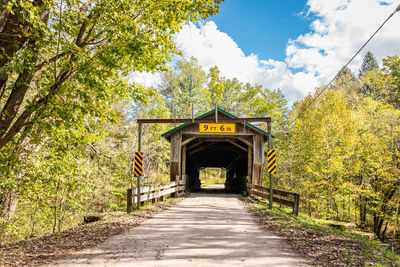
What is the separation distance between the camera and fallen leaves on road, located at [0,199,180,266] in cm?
397

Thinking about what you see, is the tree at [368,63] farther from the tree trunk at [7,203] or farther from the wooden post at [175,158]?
the tree trunk at [7,203]

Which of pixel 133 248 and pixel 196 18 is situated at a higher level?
pixel 196 18

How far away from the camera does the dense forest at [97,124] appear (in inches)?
190

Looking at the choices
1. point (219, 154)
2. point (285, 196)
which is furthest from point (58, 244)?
point (219, 154)

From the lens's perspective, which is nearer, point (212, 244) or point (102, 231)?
point (212, 244)

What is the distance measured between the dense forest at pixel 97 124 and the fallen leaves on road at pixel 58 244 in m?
1.21

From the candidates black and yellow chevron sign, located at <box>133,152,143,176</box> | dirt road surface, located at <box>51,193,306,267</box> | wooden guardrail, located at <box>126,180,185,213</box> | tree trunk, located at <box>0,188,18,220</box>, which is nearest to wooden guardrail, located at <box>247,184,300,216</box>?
dirt road surface, located at <box>51,193,306,267</box>

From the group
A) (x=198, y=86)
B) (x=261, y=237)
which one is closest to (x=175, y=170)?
(x=261, y=237)

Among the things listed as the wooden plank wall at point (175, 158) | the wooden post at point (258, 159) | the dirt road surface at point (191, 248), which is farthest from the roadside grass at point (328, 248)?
the wooden plank wall at point (175, 158)

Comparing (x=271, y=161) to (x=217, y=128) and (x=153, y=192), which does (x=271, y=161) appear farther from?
(x=153, y=192)

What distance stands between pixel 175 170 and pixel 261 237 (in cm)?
922

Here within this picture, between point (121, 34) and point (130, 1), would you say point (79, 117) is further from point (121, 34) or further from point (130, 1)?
point (130, 1)

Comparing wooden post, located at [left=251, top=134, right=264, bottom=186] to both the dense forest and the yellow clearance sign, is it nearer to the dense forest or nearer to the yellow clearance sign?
the yellow clearance sign

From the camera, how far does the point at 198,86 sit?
1254 inches
